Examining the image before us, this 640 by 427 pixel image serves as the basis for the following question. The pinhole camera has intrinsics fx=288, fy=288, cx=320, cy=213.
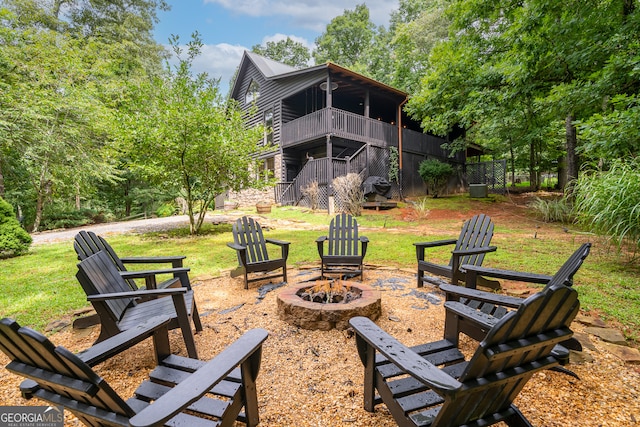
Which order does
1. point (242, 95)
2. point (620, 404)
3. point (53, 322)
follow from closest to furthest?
point (620, 404) → point (53, 322) → point (242, 95)

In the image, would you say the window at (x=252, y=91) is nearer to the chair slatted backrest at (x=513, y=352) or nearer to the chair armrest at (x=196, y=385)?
the chair armrest at (x=196, y=385)

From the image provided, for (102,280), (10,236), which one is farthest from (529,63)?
(10,236)

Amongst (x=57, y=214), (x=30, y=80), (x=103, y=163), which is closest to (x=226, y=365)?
(x=103, y=163)

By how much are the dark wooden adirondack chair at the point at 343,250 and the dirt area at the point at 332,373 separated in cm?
79

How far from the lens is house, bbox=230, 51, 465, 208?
11836 mm

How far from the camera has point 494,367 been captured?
1.02 m

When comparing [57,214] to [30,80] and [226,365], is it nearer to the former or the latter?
[30,80]

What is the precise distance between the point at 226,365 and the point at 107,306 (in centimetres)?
136

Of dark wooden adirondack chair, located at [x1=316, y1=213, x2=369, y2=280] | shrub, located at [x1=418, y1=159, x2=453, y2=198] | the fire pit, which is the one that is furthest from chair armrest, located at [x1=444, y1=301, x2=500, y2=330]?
shrub, located at [x1=418, y1=159, x2=453, y2=198]

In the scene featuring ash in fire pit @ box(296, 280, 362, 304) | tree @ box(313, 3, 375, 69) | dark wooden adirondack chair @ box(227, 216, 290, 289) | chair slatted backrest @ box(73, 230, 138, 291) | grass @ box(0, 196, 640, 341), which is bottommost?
grass @ box(0, 196, 640, 341)

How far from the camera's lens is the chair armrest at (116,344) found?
Result: 1.30 metres

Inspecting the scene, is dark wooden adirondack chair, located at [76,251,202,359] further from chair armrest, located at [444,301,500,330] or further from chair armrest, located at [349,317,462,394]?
chair armrest, located at [444,301,500,330]

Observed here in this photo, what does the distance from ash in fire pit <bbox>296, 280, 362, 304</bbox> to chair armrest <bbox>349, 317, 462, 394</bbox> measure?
127cm

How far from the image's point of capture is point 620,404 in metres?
1.61
